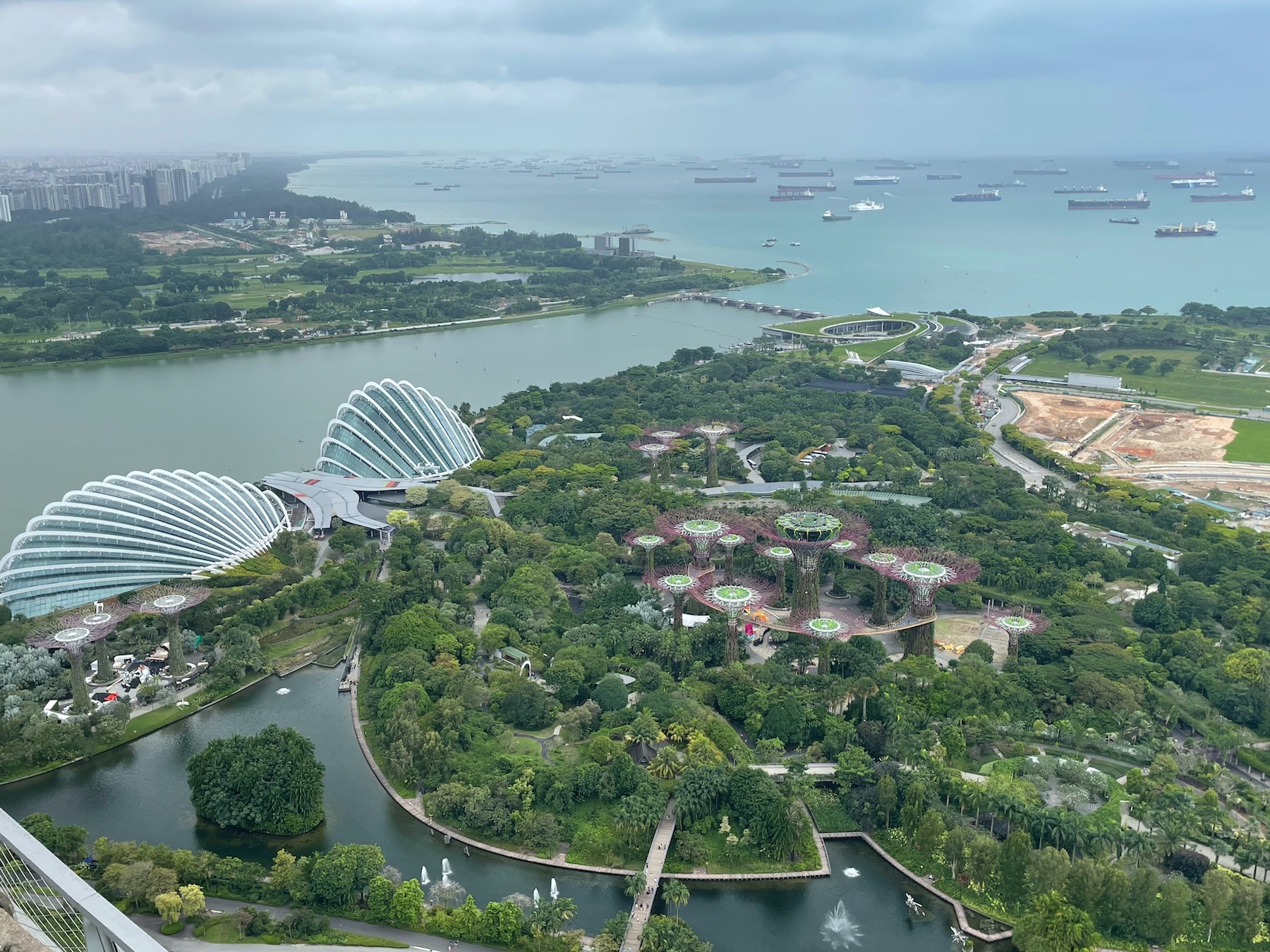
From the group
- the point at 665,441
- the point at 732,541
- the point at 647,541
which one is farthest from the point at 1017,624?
the point at 665,441

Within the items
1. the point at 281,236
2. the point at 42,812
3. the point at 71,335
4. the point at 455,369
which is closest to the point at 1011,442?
the point at 455,369

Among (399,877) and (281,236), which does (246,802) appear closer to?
(399,877)

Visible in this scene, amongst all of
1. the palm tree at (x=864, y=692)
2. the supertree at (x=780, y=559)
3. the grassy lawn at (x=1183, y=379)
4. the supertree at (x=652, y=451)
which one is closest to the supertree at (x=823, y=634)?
the palm tree at (x=864, y=692)

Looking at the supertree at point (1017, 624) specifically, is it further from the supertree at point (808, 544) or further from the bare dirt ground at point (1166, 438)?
the bare dirt ground at point (1166, 438)

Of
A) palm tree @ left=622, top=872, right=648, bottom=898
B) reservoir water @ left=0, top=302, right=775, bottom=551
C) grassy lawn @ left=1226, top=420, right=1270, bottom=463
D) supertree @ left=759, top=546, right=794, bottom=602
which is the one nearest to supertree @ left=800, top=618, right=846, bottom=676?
supertree @ left=759, top=546, right=794, bottom=602

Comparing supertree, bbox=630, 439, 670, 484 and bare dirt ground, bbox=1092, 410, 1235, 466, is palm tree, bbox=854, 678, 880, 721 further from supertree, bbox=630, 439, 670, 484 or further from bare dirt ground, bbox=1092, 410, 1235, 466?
bare dirt ground, bbox=1092, 410, 1235, 466
